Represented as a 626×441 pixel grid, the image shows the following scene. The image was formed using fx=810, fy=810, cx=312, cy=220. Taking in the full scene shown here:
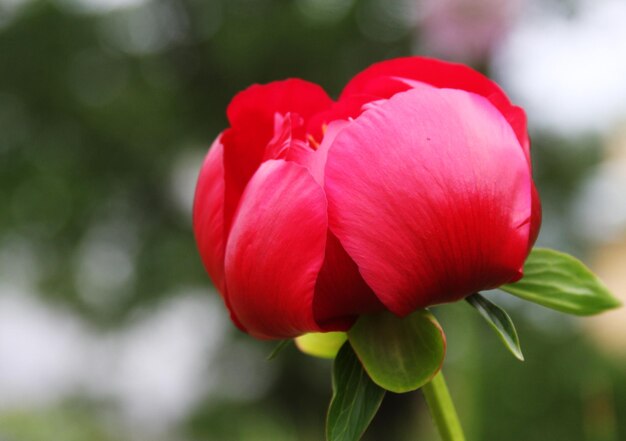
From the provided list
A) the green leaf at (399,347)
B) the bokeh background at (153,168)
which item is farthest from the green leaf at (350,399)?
the bokeh background at (153,168)

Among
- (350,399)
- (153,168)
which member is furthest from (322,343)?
(153,168)

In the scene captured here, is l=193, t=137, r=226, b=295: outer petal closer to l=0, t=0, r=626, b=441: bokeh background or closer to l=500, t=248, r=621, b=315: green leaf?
l=500, t=248, r=621, b=315: green leaf

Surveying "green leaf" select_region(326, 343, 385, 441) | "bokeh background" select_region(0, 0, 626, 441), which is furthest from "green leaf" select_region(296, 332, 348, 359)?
"bokeh background" select_region(0, 0, 626, 441)

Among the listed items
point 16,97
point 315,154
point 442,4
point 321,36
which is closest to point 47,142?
point 16,97

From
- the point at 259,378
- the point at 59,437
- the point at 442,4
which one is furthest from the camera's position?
the point at 259,378

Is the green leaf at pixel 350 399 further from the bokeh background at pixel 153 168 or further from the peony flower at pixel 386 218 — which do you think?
the bokeh background at pixel 153 168

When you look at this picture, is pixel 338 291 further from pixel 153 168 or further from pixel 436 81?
pixel 153 168

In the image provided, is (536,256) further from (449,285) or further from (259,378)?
(259,378)
